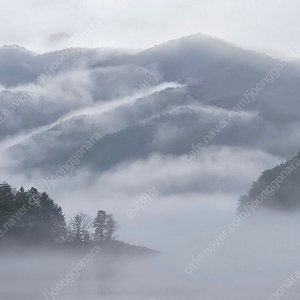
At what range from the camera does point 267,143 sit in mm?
154750

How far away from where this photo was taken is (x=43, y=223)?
228 ft

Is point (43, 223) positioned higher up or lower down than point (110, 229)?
higher up

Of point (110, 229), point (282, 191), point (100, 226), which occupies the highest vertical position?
point (282, 191)

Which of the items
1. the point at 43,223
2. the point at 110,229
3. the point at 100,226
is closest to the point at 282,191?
the point at 110,229

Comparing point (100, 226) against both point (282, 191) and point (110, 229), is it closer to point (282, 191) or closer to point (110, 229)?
point (110, 229)

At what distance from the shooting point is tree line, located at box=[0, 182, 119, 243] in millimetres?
67562

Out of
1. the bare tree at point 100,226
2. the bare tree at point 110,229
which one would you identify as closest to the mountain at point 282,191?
the bare tree at point 110,229

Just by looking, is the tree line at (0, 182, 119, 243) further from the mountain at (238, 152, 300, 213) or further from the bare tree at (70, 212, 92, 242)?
the mountain at (238, 152, 300, 213)

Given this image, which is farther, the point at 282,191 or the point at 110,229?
the point at 282,191

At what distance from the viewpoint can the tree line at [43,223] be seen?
222 feet

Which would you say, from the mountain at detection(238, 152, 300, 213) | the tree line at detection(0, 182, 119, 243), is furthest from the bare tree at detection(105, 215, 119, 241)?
the mountain at detection(238, 152, 300, 213)

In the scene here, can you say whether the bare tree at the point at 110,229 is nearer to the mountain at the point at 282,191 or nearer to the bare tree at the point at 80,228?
the bare tree at the point at 80,228

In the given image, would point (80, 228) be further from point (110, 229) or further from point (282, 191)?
point (282, 191)

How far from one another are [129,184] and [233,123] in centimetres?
5003
